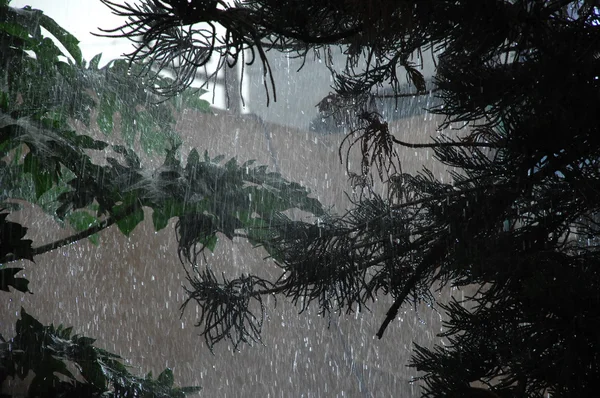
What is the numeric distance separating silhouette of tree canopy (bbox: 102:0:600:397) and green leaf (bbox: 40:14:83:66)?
87 cm

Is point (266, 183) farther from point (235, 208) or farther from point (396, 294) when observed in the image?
point (396, 294)

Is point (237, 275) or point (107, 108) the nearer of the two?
point (107, 108)

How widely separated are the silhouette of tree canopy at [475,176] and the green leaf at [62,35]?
2.86 feet

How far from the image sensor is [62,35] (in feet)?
5.77

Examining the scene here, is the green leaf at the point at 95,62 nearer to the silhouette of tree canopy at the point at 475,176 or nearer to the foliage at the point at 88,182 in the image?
the foliage at the point at 88,182

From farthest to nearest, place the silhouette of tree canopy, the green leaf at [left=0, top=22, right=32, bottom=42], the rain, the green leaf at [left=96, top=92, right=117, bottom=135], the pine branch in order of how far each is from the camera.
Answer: the rain
the green leaf at [left=96, top=92, right=117, bottom=135]
the green leaf at [left=0, top=22, right=32, bottom=42]
the pine branch
the silhouette of tree canopy

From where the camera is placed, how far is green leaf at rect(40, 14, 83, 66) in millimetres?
1698

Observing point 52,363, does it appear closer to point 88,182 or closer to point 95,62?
point 88,182

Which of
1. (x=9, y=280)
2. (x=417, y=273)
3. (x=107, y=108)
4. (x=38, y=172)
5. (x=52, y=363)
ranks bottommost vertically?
(x=52, y=363)

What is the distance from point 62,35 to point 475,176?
124 centimetres

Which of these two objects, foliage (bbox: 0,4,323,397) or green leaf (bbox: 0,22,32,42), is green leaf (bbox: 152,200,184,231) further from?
green leaf (bbox: 0,22,32,42)

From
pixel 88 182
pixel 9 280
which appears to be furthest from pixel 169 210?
pixel 9 280

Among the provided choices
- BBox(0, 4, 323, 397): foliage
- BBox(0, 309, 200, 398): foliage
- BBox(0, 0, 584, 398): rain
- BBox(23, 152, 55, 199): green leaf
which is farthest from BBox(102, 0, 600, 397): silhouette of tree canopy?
BBox(0, 0, 584, 398): rain

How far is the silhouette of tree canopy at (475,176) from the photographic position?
0.70 m
